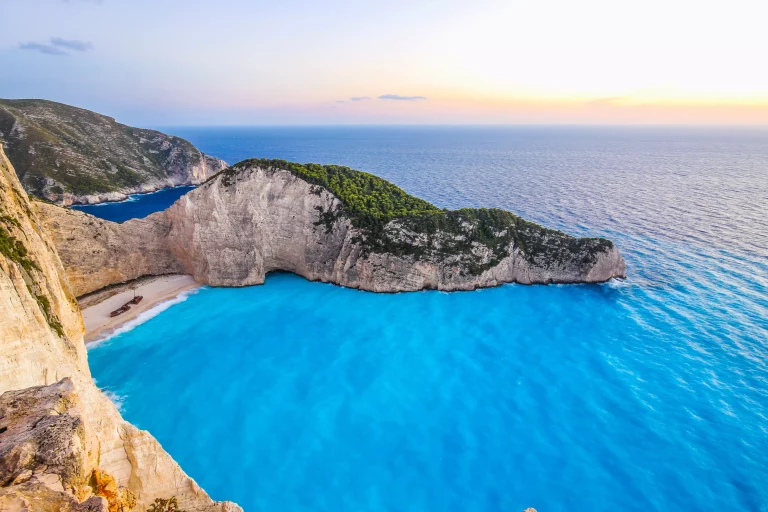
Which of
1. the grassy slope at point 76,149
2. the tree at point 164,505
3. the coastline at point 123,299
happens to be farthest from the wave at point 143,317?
the grassy slope at point 76,149

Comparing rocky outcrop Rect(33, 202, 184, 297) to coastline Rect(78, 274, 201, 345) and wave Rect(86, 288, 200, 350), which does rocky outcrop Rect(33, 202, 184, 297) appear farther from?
wave Rect(86, 288, 200, 350)

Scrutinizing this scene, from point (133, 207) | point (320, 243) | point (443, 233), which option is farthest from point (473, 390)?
point (133, 207)

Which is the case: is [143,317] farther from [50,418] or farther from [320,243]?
[50,418]

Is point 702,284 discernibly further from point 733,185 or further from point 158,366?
point 733,185

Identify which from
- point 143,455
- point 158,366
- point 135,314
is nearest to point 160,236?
point 135,314

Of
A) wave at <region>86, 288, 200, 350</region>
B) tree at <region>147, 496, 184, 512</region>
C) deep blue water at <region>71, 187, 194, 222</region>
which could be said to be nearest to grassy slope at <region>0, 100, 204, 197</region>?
deep blue water at <region>71, 187, 194, 222</region>

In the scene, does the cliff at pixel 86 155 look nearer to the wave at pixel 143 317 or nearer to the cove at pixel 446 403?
the wave at pixel 143 317
